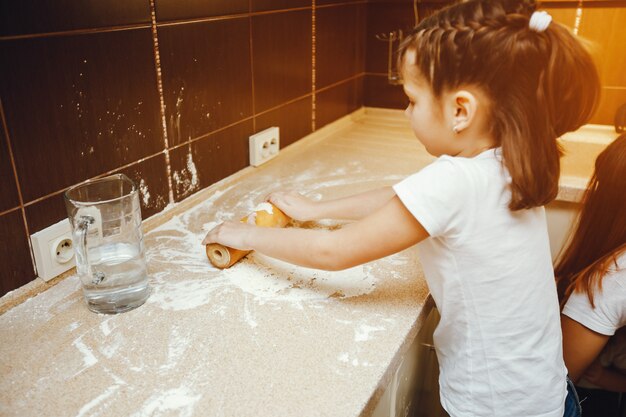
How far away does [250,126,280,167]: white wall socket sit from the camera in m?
1.37

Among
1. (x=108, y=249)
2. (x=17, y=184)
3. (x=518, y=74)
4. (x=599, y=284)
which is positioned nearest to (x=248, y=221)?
(x=108, y=249)

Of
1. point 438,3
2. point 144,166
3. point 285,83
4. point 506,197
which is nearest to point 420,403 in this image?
point 506,197

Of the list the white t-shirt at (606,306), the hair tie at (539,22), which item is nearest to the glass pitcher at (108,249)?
the hair tie at (539,22)

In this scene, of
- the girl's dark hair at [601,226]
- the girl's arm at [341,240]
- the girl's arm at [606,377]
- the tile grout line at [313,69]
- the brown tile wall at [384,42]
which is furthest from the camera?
the brown tile wall at [384,42]

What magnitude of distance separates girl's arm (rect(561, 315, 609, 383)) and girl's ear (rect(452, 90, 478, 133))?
50 centimetres

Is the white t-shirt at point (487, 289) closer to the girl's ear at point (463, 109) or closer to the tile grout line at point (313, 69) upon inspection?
the girl's ear at point (463, 109)

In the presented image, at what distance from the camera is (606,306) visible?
93 centimetres

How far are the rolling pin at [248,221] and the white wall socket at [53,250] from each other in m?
0.23

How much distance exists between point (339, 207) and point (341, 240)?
0.28 m

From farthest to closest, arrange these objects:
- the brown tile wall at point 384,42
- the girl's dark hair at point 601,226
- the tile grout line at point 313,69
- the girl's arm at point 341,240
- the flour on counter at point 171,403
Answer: the brown tile wall at point 384,42
the tile grout line at point 313,69
the girl's dark hair at point 601,226
the girl's arm at point 341,240
the flour on counter at point 171,403

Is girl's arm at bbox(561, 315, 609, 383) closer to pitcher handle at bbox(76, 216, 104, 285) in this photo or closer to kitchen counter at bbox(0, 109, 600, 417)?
kitchen counter at bbox(0, 109, 600, 417)

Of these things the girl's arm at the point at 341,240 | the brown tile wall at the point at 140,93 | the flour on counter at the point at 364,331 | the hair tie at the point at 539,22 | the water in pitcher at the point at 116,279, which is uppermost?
the hair tie at the point at 539,22

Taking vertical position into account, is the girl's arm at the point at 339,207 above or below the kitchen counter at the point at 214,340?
above

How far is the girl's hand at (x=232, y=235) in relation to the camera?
2.85ft
